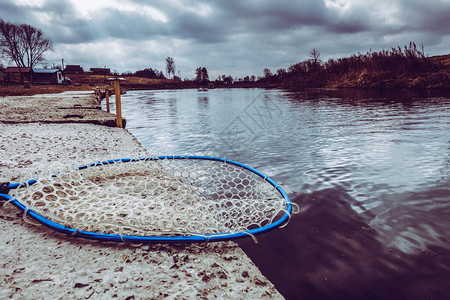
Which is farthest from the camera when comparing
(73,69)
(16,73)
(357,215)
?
(73,69)

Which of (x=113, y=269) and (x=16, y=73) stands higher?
(x=16, y=73)

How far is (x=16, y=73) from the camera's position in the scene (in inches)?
2766

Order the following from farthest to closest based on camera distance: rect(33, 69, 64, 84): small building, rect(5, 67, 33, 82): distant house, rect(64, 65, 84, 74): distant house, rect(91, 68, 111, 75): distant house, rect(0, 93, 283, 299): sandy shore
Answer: rect(91, 68, 111, 75): distant house → rect(64, 65, 84, 74): distant house → rect(33, 69, 64, 84): small building → rect(5, 67, 33, 82): distant house → rect(0, 93, 283, 299): sandy shore

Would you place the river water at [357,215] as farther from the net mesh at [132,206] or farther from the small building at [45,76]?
the small building at [45,76]

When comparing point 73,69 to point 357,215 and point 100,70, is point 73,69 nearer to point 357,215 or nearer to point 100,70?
point 100,70

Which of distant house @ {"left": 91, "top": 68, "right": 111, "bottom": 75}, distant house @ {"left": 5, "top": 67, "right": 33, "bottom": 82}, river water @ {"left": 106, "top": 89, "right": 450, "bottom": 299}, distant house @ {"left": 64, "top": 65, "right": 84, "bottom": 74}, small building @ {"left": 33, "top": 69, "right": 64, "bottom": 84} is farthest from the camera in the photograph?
distant house @ {"left": 91, "top": 68, "right": 111, "bottom": 75}

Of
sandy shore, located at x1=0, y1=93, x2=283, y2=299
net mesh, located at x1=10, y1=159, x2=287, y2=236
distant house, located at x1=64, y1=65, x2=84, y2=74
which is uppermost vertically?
distant house, located at x1=64, y1=65, x2=84, y2=74

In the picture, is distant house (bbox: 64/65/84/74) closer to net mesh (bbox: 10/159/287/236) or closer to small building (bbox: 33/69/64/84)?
small building (bbox: 33/69/64/84)

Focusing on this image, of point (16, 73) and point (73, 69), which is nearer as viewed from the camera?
point (16, 73)

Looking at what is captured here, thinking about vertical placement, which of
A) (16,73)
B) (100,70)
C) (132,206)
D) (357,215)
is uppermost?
(100,70)

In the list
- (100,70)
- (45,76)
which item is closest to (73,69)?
(100,70)

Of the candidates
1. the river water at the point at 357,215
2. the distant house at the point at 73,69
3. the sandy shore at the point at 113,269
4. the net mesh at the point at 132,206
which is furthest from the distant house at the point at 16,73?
the sandy shore at the point at 113,269

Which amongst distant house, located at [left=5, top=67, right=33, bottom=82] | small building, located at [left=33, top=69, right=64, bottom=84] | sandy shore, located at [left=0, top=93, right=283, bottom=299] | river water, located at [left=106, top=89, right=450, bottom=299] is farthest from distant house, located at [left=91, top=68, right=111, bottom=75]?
sandy shore, located at [left=0, top=93, right=283, bottom=299]

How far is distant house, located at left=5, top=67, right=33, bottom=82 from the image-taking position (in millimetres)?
62125
